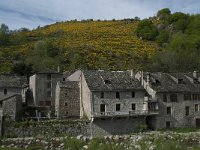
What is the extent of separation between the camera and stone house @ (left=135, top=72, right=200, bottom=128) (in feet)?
213

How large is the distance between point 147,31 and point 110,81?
311 ft

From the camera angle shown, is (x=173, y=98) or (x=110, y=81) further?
(x=173, y=98)

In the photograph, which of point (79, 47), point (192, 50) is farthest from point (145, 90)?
point (79, 47)

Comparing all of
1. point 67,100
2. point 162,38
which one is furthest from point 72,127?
point 162,38

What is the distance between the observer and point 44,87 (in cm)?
6938

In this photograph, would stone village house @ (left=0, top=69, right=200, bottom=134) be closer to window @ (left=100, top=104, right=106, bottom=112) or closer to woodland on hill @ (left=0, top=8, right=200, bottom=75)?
window @ (left=100, top=104, right=106, bottom=112)

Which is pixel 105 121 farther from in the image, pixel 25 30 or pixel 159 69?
pixel 25 30

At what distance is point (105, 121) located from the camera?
6147 centimetres

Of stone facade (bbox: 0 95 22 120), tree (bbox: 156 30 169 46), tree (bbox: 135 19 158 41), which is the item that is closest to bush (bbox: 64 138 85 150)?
stone facade (bbox: 0 95 22 120)

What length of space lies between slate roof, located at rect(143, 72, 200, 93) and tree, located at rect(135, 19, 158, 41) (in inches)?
3334

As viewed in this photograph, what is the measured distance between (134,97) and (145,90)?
2332 mm

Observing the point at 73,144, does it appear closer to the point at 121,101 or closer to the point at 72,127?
the point at 72,127

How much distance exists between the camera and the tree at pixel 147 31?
154 metres

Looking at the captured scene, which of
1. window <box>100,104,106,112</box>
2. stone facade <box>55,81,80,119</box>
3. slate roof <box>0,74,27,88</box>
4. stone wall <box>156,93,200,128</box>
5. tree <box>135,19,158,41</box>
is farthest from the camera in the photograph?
tree <box>135,19,158,41</box>
